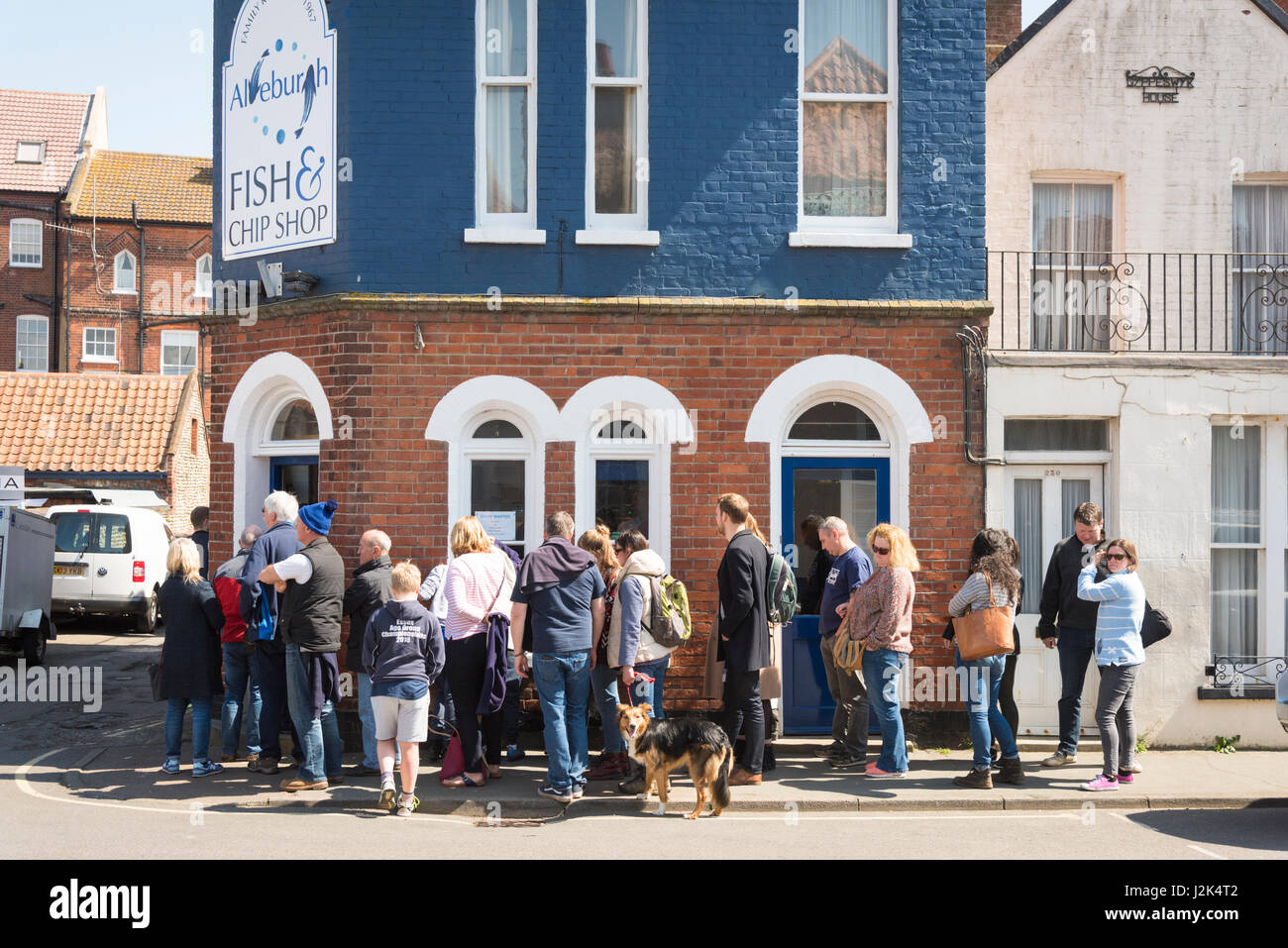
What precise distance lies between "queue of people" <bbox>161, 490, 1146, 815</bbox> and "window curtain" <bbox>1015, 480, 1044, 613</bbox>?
130 centimetres

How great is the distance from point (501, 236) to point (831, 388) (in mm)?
3196

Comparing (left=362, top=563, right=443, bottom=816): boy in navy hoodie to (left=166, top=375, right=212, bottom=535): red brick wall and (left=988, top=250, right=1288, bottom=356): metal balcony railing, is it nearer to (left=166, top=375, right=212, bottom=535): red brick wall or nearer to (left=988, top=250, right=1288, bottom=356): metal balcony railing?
(left=988, top=250, right=1288, bottom=356): metal balcony railing

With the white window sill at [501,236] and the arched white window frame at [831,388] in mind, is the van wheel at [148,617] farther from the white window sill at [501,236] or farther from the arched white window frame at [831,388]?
the arched white window frame at [831,388]

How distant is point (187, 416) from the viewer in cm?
2859

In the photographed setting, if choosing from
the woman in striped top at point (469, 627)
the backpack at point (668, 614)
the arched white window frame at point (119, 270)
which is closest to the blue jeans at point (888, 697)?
the backpack at point (668, 614)

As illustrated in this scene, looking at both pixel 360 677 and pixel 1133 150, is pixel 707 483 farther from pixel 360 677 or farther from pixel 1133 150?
pixel 1133 150

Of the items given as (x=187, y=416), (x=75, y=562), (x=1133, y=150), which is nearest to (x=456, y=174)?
(x=1133, y=150)

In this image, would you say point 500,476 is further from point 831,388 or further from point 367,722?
point 831,388

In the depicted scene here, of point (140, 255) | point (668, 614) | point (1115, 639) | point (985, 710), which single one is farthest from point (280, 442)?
point (140, 255)

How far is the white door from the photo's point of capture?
1084 centimetres

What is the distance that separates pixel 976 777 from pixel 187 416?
24.1m

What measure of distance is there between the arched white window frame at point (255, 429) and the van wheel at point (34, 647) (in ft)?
20.6

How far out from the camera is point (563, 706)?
867cm

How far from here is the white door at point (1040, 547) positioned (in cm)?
1084
